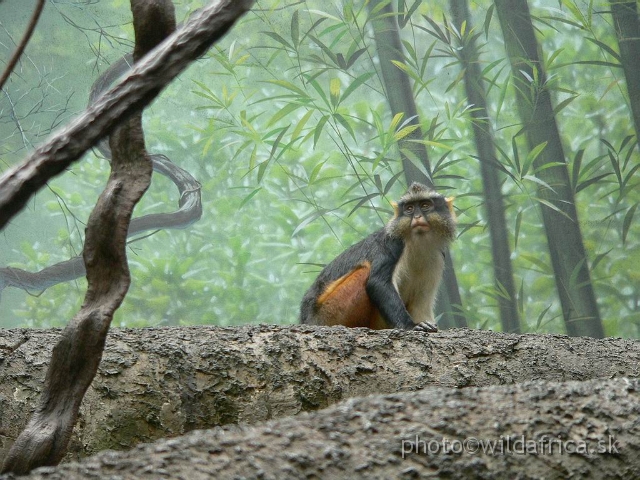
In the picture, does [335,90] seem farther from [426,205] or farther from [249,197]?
[426,205]

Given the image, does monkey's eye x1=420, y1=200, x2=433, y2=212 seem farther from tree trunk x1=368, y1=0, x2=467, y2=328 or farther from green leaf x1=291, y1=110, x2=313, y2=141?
green leaf x1=291, y1=110, x2=313, y2=141

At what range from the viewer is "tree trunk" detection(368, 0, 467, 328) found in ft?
18.8

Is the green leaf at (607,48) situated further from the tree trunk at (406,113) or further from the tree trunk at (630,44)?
the tree trunk at (406,113)

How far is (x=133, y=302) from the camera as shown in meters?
6.11

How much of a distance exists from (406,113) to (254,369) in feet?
12.4

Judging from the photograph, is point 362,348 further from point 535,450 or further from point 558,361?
point 535,450

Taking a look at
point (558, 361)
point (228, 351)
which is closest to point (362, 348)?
point (228, 351)

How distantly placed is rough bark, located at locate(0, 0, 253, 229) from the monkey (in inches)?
107

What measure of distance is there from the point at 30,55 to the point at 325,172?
8.83 feet

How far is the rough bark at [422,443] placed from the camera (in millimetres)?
1298

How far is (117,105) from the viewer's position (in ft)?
4.39

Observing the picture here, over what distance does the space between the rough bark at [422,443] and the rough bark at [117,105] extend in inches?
19.0

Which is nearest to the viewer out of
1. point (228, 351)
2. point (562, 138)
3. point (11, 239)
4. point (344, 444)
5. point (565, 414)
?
point (344, 444)

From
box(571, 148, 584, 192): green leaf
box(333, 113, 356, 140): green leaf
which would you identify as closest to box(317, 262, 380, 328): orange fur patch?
box(333, 113, 356, 140): green leaf
